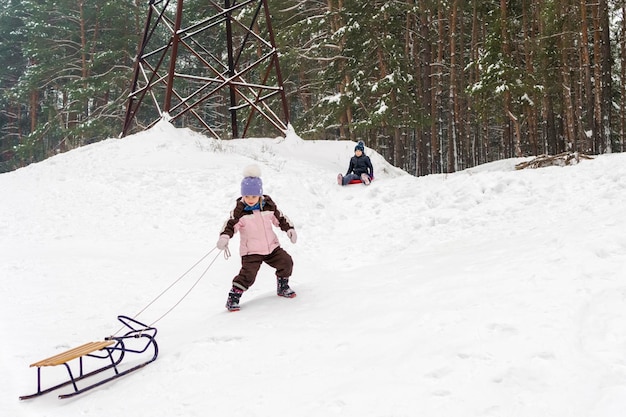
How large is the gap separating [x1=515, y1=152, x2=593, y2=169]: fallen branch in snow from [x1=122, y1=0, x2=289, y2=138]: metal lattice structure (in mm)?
6270

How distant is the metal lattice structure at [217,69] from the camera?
1125 centimetres

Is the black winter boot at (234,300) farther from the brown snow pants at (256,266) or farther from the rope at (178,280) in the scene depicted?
the rope at (178,280)

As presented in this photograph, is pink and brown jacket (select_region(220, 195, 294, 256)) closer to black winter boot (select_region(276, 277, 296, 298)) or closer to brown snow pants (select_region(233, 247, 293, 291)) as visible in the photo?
brown snow pants (select_region(233, 247, 293, 291))

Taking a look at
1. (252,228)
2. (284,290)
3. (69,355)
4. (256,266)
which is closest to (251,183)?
(252,228)

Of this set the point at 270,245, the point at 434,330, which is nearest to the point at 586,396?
the point at 434,330

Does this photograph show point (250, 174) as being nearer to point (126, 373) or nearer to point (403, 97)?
point (126, 373)

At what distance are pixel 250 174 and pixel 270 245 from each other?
786 millimetres

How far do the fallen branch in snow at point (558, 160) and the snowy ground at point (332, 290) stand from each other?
0.75 meters

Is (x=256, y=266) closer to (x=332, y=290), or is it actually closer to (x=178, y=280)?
(x=332, y=290)

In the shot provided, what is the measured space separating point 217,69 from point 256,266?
928 inches

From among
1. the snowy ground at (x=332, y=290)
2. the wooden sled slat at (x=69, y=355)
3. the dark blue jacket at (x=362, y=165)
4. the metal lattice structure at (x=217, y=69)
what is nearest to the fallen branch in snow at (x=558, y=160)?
the snowy ground at (x=332, y=290)

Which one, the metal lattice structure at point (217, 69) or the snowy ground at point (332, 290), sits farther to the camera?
the metal lattice structure at point (217, 69)

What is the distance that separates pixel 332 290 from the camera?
4.87 metres

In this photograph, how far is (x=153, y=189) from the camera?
8.17 metres
